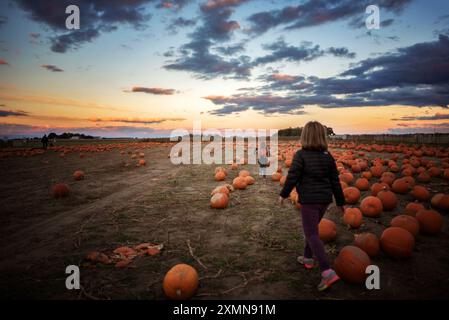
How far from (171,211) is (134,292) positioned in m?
3.91

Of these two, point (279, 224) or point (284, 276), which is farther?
point (279, 224)

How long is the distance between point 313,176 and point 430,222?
3.31 m

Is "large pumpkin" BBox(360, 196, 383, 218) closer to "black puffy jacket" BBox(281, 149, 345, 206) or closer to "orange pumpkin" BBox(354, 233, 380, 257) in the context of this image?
"orange pumpkin" BBox(354, 233, 380, 257)

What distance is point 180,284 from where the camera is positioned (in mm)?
3506

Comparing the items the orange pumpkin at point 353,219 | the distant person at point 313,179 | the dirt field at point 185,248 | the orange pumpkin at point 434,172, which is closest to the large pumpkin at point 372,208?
the dirt field at point 185,248

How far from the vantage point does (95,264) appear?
4508mm

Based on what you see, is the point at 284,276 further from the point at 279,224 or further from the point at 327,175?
the point at 279,224

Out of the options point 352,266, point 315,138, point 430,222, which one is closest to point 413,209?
point 430,222

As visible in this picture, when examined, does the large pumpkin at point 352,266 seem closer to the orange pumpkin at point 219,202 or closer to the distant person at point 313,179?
the distant person at point 313,179

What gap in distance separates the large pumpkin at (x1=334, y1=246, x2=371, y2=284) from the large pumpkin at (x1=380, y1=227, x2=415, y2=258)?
93 centimetres

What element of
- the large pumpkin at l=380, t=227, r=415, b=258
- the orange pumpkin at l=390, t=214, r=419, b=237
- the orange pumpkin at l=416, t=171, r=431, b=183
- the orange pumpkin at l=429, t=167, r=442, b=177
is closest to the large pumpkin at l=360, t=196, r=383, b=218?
the orange pumpkin at l=390, t=214, r=419, b=237

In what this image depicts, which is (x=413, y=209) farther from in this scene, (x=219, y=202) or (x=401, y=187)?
(x=219, y=202)

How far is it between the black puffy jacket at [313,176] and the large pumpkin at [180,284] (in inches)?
70.9
